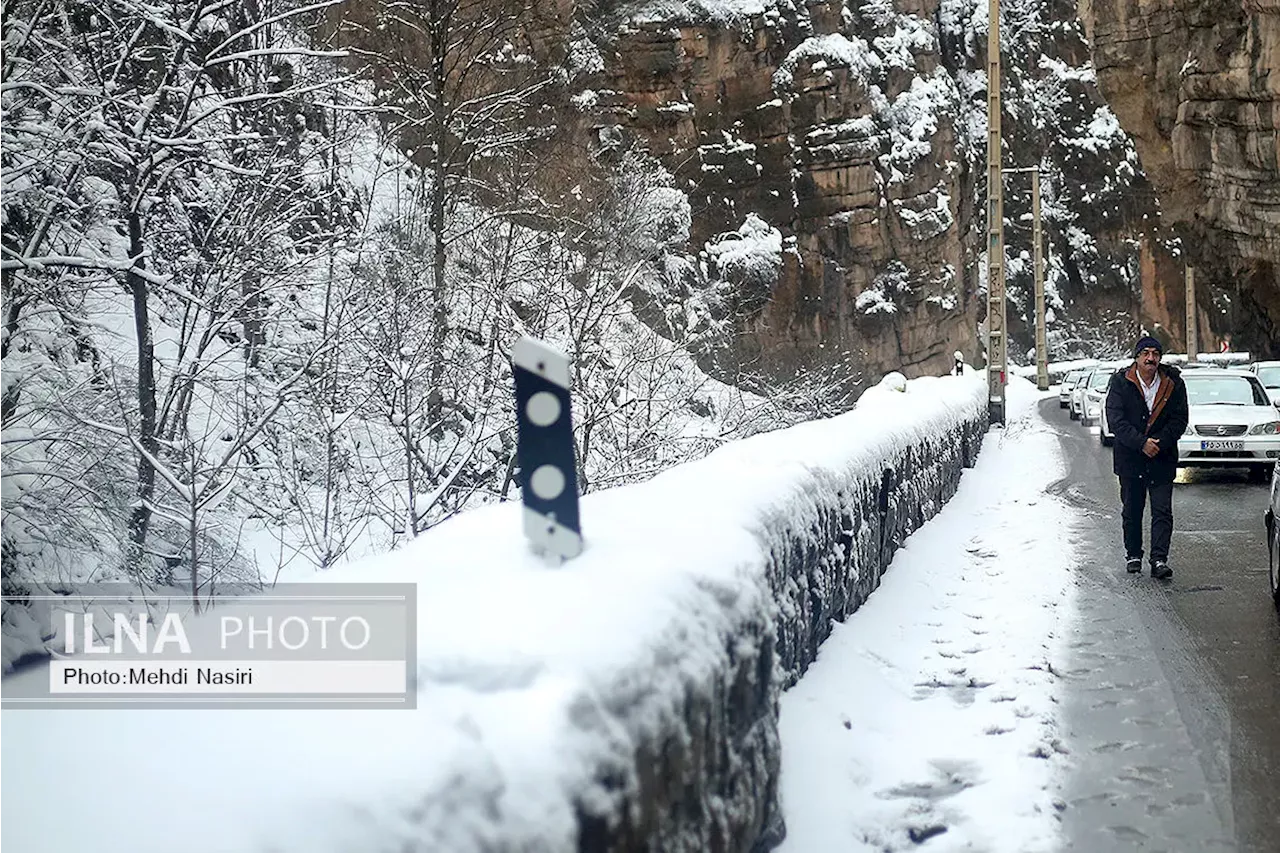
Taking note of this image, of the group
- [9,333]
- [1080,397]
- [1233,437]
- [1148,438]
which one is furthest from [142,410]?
[1080,397]

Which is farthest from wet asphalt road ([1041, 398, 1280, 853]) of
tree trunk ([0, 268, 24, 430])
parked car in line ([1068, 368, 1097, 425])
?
parked car in line ([1068, 368, 1097, 425])

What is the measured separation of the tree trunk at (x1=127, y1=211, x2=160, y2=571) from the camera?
31.2 ft

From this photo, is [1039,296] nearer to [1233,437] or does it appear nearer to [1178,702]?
[1233,437]

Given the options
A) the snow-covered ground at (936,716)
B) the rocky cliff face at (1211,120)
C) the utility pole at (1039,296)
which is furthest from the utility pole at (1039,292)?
the snow-covered ground at (936,716)

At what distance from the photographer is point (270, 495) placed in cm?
1242

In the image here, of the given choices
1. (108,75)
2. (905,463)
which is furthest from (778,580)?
(108,75)

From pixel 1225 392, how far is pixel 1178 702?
13106 millimetres

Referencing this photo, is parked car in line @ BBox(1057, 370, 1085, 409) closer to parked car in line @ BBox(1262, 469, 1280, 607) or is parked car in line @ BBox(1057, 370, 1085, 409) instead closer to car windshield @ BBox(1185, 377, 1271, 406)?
car windshield @ BBox(1185, 377, 1271, 406)

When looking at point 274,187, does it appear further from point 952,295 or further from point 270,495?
point 952,295

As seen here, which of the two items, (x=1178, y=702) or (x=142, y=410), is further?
(x=142, y=410)

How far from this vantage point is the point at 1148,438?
947 cm

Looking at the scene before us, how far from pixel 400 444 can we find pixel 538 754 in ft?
40.0

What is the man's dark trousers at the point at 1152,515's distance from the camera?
936cm

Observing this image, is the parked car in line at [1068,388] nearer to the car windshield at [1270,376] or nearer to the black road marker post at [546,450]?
the car windshield at [1270,376]
